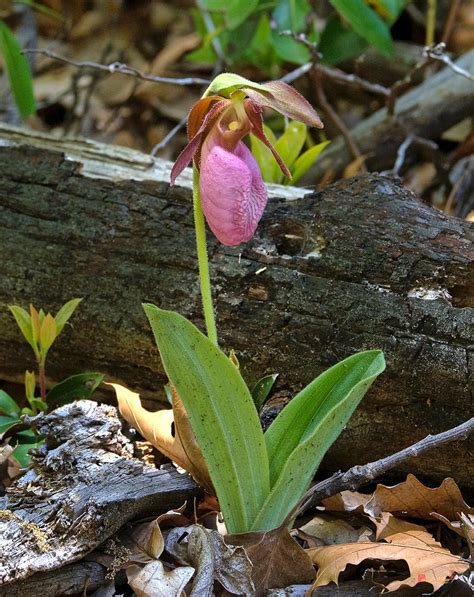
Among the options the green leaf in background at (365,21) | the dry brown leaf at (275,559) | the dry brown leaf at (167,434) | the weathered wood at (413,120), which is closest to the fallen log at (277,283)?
the dry brown leaf at (167,434)

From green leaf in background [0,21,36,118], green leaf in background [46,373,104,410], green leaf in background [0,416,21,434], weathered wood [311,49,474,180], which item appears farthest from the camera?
A: weathered wood [311,49,474,180]

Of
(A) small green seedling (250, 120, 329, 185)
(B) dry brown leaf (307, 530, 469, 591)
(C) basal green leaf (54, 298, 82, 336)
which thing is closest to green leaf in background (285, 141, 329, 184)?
(A) small green seedling (250, 120, 329, 185)

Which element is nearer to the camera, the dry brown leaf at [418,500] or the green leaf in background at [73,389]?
the dry brown leaf at [418,500]

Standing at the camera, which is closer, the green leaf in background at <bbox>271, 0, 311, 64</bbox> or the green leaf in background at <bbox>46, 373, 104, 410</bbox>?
the green leaf in background at <bbox>46, 373, 104, 410</bbox>

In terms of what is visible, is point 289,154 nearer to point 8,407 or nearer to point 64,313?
point 64,313

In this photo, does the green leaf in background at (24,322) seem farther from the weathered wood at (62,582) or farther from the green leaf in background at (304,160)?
the green leaf in background at (304,160)

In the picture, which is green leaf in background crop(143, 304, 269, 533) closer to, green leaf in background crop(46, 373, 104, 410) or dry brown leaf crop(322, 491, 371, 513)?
dry brown leaf crop(322, 491, 371, 513)

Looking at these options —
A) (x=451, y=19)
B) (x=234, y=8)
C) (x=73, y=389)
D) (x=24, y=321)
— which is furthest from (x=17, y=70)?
(x=451, y=19)
